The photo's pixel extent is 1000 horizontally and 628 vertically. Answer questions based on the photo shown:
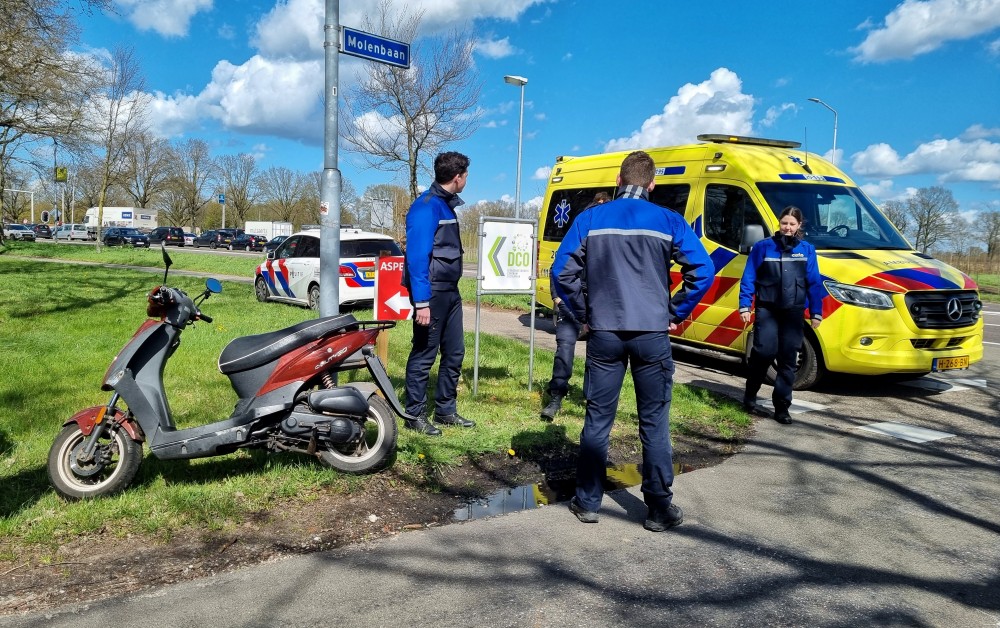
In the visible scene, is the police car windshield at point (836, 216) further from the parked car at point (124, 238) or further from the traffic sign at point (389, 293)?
the parked car at point (124, 238)

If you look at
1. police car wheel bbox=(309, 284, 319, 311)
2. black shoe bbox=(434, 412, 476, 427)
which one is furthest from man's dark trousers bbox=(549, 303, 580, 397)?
police car wheel bbox=(309, 284, 319, 311)

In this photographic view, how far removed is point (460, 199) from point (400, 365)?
331 centimetres

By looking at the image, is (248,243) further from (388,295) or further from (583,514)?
(583,514)

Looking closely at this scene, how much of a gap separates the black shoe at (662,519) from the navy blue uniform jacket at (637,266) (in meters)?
1.01

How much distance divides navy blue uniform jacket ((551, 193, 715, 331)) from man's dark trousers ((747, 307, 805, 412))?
2.81 metres

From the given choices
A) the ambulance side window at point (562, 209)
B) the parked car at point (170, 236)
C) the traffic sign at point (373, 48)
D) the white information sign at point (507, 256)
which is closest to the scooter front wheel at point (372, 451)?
the white information sign at point (507, 256)

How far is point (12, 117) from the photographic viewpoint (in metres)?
20.3

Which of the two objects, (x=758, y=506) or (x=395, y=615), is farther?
(x=758, y=506)

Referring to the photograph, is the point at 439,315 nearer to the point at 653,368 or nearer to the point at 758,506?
the point at 653,368

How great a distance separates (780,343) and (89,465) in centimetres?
542

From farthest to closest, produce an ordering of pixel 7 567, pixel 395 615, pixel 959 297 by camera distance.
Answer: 1. pixel 959 297
2. pixel 7 567
3. pixel 395 615

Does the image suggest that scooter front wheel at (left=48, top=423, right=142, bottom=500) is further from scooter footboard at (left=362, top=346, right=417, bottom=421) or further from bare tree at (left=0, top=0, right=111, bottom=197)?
bare tree at (left=0, top=0, right=111, bottom=197)

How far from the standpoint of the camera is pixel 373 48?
6488 mm

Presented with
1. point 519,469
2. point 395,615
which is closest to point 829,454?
point 519,469
